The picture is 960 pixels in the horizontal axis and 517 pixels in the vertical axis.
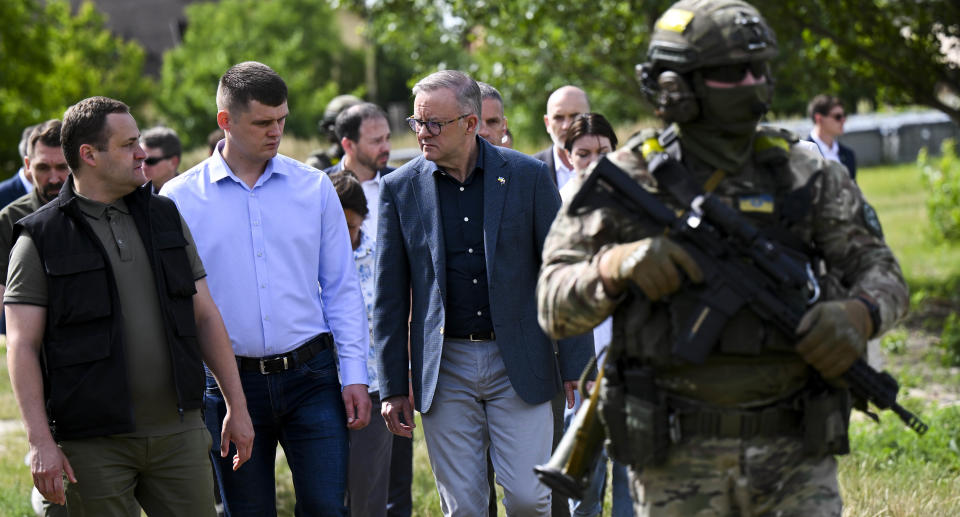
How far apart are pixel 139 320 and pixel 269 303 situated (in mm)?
622

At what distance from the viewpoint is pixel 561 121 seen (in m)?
6.62

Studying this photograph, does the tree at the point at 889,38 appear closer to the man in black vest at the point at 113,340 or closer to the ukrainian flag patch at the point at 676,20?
the ukrainian flag patch at the point at 676,20

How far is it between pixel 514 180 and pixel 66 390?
1940mm

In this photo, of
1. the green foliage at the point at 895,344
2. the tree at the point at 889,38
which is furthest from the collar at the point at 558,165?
the tree at the point at 889,38

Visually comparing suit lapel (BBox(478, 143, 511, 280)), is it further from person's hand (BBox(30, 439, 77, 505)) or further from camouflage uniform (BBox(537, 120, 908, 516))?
person's hand (BBox(30, 439, 77, 505))

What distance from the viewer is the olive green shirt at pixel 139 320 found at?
428cm

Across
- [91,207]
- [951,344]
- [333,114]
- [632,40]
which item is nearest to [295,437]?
[91,207]

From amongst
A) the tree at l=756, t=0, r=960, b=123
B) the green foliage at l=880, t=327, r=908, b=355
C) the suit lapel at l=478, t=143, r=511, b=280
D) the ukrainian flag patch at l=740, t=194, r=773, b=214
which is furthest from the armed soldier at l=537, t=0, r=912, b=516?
the tree at l=756, t=0, r=960, b=123

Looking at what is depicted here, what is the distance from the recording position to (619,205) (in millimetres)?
3416

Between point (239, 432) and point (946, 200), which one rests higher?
point (239, 432)

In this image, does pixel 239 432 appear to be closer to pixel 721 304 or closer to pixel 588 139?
pixel 721 304

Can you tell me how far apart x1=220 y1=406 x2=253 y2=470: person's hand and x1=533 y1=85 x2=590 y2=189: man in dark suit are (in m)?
2.52

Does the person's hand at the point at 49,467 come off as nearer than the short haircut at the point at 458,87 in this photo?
Yes

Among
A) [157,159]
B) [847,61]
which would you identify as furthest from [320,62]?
[157,159]
